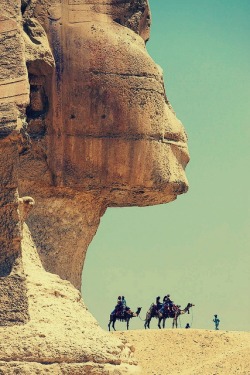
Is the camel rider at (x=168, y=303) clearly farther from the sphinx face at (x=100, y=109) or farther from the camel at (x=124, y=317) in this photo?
the sphinx face at (x=100, y=109)

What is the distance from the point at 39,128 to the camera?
45.5 feet

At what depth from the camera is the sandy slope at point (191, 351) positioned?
109ft

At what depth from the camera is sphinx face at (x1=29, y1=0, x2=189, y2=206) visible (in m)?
13.8

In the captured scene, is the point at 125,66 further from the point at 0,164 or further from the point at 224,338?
the point at 224,338

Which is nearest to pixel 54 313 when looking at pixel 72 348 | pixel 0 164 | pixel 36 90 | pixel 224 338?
pixel 72 348

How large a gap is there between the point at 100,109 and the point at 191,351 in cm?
2285

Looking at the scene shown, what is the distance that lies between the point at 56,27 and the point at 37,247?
2.13m

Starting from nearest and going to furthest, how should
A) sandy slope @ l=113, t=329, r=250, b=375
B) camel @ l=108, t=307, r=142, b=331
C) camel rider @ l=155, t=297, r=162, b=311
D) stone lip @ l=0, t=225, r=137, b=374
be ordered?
1. stone lip @ l=0, t=225, r=137, b=374
2. sandy slope @ l=113, t=329, r=250, b=375
3. camel @ l=108, t=307, r=142, b=331
4. camel rider @ l=155, t=297, r=162, b=311

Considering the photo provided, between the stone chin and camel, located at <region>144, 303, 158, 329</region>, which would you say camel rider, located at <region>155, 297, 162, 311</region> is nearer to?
camel, located at <region>144, 303, 158, 329</region>

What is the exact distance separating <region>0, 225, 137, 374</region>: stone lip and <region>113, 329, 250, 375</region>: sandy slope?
18.4 meters

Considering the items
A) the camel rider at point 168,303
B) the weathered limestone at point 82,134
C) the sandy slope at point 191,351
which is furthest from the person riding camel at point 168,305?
the weathered limestone at point 82,134

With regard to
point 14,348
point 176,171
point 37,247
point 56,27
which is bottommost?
point 14,348

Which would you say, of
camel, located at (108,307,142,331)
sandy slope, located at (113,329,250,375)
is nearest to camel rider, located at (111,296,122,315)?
camel, located at (108,307,142,331)

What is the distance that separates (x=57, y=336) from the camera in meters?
12.1
